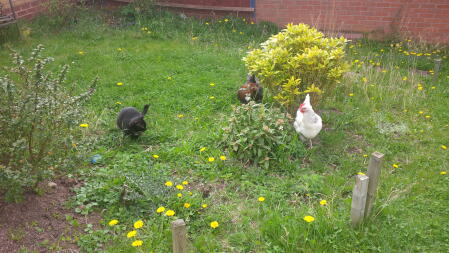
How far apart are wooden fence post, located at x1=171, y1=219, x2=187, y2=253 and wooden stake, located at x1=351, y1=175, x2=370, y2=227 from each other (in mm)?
1406

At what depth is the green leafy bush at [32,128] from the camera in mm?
2855

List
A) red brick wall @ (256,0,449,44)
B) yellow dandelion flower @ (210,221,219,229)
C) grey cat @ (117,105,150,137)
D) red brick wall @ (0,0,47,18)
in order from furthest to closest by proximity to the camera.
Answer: red brick wall @ (256,0,449,44) → red brick wall @ (0,0,47,18) → grey cat @ (117,105,150,137) → yellow dandelion flower @ (210,221,219,229)

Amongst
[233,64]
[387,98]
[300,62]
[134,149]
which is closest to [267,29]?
[233,64]

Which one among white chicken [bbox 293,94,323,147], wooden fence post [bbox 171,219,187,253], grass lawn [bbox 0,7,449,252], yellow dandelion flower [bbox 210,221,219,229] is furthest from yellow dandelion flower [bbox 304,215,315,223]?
white chicken [bbox 293,94,323,147]

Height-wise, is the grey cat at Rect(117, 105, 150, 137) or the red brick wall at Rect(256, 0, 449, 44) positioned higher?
the red brick wall at Rect(256, 0, 449, 44)

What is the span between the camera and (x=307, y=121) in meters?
4.19

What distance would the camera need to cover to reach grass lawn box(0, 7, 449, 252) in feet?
10.1

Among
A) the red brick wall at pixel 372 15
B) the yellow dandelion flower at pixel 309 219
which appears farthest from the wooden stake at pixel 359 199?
the red brick wall at pixel 372 15

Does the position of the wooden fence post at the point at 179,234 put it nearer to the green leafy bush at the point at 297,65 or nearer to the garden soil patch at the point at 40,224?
the garden soil patch at the point at 40,224

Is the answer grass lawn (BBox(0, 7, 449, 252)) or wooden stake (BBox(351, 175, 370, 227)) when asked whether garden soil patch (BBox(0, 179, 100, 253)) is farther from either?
wooden stake (BBox(351, 175, 370, 227))

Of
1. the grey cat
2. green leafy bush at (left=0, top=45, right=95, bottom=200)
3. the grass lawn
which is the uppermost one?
green leafy bush at (left=0, top=45, right=95, bottom=200)

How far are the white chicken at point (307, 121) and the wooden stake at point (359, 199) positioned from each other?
1.33m

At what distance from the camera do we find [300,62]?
14.9ft

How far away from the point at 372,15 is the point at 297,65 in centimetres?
566
